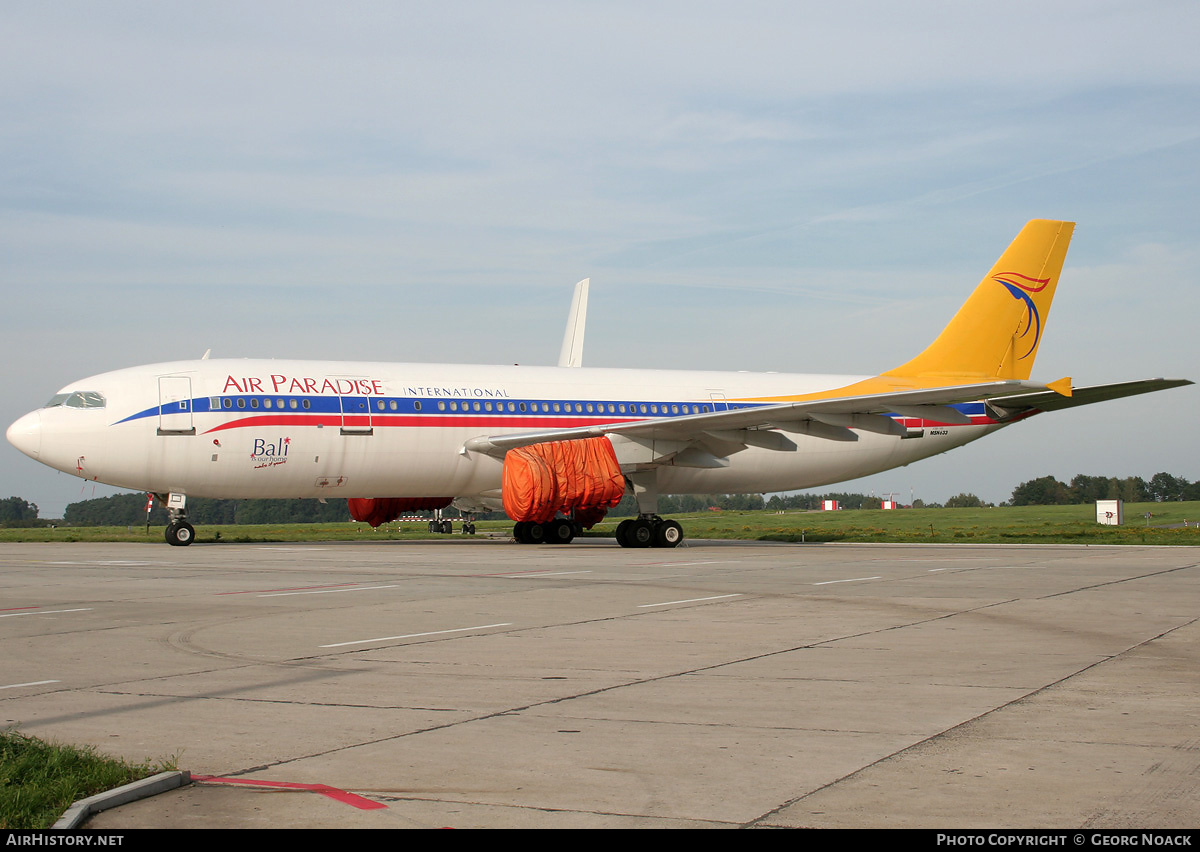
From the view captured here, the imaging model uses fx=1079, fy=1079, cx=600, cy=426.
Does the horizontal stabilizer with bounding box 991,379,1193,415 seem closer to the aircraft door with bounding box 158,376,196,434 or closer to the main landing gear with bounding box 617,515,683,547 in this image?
the main landing gear with bounding box 617,515,683,547

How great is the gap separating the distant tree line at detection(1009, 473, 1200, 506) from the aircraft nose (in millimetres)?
94245

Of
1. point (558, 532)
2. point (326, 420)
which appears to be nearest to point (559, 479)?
point (326, 420)

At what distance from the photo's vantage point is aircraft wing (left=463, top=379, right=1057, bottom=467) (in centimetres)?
2464

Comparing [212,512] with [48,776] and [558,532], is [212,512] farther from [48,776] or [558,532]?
[48,776]

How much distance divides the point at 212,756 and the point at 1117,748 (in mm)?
4552

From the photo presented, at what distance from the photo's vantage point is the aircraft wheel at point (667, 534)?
89.8 ft

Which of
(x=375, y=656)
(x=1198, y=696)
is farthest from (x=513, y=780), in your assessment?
(x=1198, y=696)

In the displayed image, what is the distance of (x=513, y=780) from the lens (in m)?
4.95

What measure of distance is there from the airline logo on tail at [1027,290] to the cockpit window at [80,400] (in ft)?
80.1

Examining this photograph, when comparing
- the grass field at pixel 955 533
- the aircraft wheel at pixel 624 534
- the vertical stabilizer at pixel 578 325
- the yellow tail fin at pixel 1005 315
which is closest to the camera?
the aircraft wheel at pixel 624 534

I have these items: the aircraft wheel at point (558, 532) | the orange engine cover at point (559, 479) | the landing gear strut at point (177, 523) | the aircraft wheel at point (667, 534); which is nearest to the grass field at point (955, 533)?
the landing gear strut at point (177, 523)

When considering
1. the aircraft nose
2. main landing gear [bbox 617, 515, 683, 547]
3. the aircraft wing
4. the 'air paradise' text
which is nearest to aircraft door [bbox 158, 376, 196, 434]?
the 'air paradise' text

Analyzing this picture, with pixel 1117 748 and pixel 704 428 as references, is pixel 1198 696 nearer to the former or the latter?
pixel 1117 748

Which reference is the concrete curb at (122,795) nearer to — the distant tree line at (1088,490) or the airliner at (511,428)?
the airliner at (511,428)
